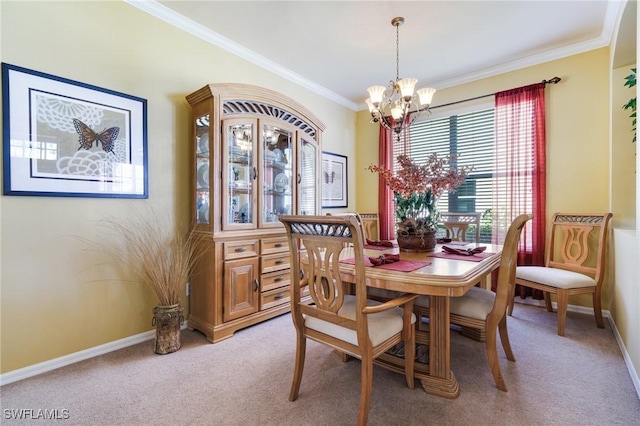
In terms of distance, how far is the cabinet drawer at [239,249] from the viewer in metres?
2.48

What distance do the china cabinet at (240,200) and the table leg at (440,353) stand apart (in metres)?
1.60

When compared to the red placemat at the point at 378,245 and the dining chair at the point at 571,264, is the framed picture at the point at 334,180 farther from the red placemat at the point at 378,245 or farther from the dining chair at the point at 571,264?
the dining chair at the point at 571,264

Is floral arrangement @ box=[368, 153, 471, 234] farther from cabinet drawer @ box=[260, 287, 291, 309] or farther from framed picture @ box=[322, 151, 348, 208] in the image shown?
framed picture @ box=[322, 151, 348, 208]

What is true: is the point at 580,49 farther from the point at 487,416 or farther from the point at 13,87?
the point at 13,87

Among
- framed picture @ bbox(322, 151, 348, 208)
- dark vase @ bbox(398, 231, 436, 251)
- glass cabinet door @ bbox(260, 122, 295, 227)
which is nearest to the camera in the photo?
dark vase @ bbox(398, 231, 436, 251)

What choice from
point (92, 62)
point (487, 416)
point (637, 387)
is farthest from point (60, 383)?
point (637, 387)

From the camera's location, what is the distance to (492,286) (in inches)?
136

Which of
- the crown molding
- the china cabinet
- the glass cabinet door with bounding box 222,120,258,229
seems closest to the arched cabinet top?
the china cabinet

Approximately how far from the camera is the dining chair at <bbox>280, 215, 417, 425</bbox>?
132cm

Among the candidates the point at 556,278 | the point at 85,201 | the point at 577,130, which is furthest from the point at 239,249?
the point at 577,130

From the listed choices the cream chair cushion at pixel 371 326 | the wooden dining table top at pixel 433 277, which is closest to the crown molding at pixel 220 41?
the wooden dining table top at pixel 433 277

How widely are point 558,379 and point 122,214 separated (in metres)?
3.30

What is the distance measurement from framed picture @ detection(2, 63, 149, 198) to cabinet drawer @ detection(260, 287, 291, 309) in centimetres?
139

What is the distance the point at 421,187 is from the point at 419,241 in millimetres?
417
